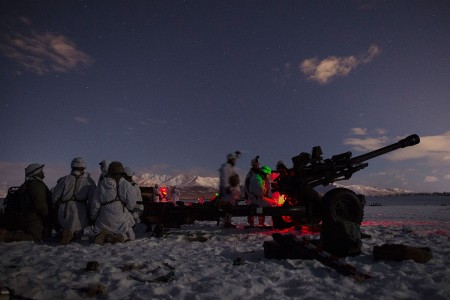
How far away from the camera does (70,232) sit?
259 inches

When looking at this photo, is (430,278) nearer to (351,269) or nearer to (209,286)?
(351,269)

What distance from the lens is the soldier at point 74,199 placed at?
685cm

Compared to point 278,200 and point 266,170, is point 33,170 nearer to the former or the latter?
point 266,170

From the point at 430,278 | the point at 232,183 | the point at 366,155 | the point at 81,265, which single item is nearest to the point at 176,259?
the point at 81,265

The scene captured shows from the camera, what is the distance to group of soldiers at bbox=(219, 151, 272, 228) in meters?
9.52

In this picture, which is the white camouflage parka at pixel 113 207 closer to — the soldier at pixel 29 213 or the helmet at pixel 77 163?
the helmet at pixel 77 163

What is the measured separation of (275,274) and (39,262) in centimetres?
373

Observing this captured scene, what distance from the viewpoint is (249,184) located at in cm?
975

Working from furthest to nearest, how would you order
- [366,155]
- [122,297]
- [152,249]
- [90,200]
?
[366,155] < [90,200] < [152,249] < [122,297]

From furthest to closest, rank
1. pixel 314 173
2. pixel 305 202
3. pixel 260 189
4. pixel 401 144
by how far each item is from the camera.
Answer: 1. pixel 260 189
2. pixel 401 144
3. pixel 314 173
4. pixel 305 202

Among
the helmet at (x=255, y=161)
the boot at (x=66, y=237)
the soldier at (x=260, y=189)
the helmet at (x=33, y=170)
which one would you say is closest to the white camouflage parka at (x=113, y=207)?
the boot at (x=66, y=237)

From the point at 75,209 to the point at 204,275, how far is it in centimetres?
428

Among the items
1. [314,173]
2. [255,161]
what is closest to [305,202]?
[314,173]

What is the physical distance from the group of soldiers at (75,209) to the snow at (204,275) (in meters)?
0.77
